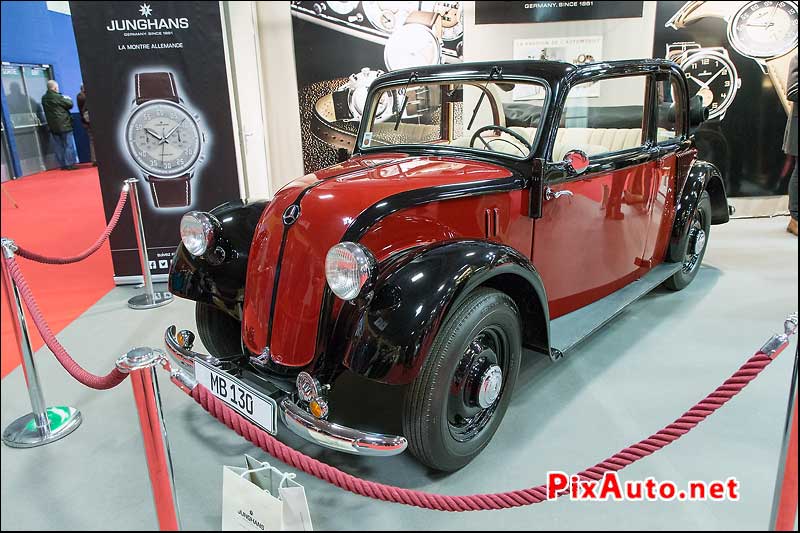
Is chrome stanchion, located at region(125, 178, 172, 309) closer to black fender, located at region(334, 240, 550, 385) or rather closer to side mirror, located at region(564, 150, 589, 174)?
black fender, located at region(334, 240, 550, 385)

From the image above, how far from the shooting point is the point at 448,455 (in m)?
2.16

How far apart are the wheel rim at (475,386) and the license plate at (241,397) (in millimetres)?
654

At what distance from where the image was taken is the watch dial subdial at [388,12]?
589 centimetres

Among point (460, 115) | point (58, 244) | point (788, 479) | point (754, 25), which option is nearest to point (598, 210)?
point (460, 115)

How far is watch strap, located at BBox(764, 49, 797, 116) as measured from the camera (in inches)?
241

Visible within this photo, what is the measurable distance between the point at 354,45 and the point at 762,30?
433cm

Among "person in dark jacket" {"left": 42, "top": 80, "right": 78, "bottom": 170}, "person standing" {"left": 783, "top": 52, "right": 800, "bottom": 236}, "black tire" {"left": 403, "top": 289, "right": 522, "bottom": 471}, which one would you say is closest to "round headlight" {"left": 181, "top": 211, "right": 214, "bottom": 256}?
"black tire" {"left": 403, "top": 289, "right": 522, "bottom": 471}

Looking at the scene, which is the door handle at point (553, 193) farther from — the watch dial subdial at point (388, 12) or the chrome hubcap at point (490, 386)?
the watch dial subdial at point (388, 12)

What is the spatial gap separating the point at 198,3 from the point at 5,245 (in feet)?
9.69

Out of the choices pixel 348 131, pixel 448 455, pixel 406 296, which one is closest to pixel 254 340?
pixel 406 296

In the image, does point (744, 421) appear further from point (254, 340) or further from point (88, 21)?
point (88, 21)

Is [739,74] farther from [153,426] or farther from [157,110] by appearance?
[153,426]

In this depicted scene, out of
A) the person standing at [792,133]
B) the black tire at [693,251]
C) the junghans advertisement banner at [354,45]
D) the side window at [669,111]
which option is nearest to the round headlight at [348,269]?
the side window at [669,111]

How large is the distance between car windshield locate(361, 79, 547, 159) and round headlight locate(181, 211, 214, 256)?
112 cm
